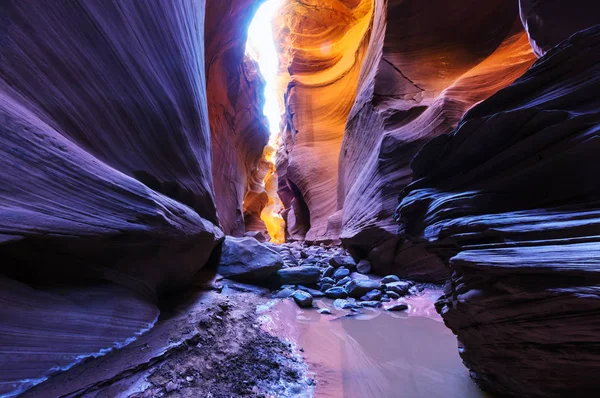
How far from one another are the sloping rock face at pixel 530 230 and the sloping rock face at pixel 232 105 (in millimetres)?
6719

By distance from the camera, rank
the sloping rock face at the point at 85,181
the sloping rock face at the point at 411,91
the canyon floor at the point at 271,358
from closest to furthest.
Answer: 1. the sloping rock face at the point at 85,181
2. the canyon floor at the point at 271,358
3. the sloping rock face at the point at 411,91

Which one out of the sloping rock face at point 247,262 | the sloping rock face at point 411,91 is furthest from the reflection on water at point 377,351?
the sloping rock face at point 411,91

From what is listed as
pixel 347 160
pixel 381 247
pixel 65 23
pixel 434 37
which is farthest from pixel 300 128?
pixel 65 23

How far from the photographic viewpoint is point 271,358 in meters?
1.91

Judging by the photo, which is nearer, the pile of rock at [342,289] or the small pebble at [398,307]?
the small pebble at [398,307]

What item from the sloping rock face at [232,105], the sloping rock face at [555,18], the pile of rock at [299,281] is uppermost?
the sloping rock face at [232,105]

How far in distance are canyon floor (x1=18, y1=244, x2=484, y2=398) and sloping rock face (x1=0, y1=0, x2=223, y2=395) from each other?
0.19 m

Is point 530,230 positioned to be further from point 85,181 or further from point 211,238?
point 211,238

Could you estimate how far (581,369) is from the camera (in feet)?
3.62

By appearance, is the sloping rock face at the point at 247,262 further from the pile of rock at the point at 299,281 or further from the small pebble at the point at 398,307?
the small pebble at the point at 398,307

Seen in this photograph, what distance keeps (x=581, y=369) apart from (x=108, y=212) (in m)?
2.49

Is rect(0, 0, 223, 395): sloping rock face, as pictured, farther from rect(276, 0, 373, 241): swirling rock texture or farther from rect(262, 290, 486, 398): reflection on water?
rect(276, 0, 373, 241): swirling rock texture

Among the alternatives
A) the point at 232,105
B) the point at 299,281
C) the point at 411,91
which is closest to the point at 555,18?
the point at 411,91

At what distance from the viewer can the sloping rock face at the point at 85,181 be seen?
121 cm
